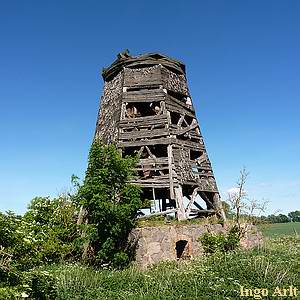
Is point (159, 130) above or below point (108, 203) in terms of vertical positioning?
above

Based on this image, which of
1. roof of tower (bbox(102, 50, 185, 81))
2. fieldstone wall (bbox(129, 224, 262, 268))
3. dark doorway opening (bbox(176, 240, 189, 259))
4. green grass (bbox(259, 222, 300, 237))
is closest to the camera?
fieldstone wall (bbox(129, 224, 262, 268))

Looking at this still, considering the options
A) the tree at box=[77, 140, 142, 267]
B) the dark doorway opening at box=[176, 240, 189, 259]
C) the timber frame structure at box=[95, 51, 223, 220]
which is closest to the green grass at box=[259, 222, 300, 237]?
the timber frame structure at box=[95, 51, 223, 220]

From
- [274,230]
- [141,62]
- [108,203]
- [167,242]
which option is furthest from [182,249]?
[274,230]

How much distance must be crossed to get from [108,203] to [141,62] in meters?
9.17

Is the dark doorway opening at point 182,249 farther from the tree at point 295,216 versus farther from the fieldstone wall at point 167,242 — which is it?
the tree at point 295,216

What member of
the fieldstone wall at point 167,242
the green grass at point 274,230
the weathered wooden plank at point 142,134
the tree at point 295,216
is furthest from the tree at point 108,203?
the tree at point 295,216

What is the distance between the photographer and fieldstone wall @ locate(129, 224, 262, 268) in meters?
15.3

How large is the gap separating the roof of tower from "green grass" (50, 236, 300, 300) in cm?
1159

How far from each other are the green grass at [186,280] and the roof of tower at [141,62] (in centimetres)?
1159

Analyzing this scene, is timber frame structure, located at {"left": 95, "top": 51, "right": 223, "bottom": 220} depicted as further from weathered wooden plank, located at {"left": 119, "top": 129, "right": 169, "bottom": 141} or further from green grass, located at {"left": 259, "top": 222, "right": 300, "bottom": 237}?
green grass, located at {"left": 259, "top": 222, "right": 300, "bottom": 237}

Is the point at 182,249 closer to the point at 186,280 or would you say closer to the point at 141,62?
the point at 186,280

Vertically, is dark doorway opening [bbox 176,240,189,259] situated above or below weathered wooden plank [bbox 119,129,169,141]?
below

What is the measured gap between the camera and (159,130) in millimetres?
19125

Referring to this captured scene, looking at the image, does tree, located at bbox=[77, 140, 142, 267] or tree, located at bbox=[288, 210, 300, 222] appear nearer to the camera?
tree, located at bbox=[77, 140, 142, 267]
